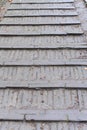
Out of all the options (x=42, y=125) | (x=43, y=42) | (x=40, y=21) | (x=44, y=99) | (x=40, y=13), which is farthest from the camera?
(x=40, y=13)

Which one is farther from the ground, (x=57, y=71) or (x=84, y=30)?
(x=84, y=30)

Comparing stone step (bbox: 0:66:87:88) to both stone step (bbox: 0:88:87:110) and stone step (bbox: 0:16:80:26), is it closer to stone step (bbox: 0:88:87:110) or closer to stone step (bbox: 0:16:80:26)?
Result: stone step (bbox: 0:88:87:110)

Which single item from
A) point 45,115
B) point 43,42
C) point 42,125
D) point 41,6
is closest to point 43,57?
point 43,42

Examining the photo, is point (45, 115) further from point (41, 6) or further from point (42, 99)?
point (41, 6)

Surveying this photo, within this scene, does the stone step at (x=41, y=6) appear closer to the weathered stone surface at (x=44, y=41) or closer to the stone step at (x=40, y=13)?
the stone step at (x=40, y=13)

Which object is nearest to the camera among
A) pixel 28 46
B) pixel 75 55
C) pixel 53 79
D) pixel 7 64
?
pixel 53 79

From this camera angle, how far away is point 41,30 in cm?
532

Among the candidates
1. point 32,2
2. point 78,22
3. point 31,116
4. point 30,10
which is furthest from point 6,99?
point 32,2

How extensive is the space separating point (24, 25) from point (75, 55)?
182 centimetres

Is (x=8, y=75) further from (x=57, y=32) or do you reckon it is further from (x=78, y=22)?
(x=78, y=22)

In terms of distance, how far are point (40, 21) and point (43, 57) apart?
5.81 feet

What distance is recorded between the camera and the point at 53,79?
12.1 ft

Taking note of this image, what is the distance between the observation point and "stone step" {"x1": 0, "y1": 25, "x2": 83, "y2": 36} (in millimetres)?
5152

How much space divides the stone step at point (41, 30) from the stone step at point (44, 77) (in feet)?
4.49
